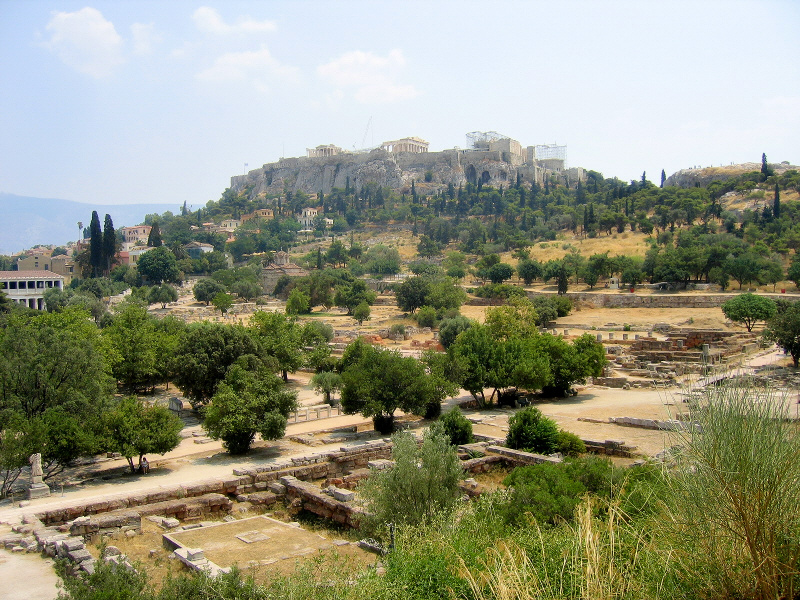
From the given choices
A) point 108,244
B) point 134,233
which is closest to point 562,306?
point 108,244

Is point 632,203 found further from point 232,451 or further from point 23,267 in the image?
point 23,267

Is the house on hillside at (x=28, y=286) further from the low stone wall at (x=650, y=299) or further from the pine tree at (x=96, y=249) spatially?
the low stone wall at (x=650, y=299)

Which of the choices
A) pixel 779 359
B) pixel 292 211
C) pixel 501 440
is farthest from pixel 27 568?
pixel 292 211

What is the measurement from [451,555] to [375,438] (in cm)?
1565

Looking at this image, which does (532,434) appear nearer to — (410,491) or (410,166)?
(410,491)

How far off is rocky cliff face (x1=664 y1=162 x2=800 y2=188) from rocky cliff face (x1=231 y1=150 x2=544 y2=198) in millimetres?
33909

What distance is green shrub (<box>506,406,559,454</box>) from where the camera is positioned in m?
20.5

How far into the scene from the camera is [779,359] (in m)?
37.2

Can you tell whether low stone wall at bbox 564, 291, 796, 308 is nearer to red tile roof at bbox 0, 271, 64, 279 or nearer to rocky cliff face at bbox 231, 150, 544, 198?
red tile roof at bbox 0, 271, 64, 279

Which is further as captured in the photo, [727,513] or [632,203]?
[632,203]

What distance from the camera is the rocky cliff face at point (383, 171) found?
154m

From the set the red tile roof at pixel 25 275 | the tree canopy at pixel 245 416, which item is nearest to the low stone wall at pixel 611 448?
the tree canopy at pixel 245 416

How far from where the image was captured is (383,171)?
6447 inches

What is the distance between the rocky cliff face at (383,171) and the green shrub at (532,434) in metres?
132
